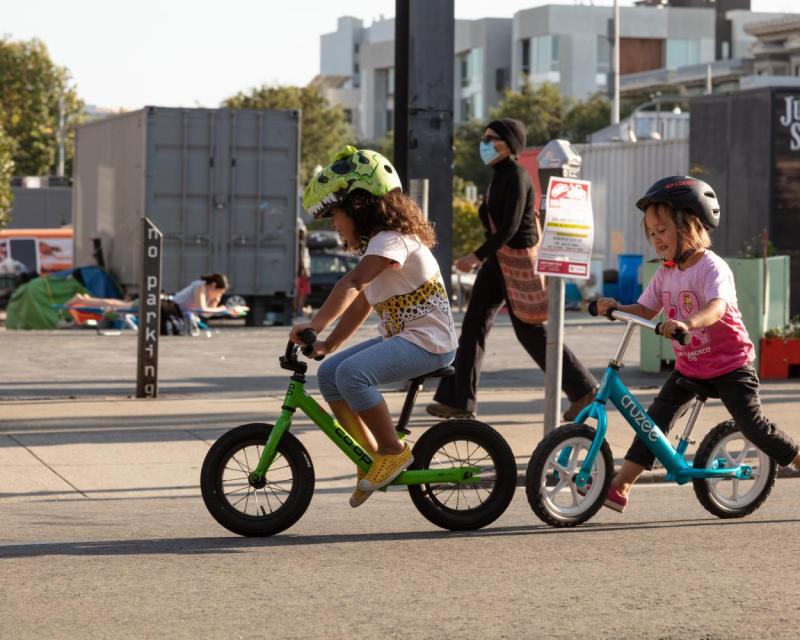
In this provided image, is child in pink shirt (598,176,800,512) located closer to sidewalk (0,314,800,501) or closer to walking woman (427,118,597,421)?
sidewalk (0,314,800,501)

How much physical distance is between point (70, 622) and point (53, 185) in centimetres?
4546

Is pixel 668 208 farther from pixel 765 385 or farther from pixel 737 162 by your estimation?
pixel 737 162

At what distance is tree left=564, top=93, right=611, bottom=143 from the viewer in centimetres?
Result: 7800

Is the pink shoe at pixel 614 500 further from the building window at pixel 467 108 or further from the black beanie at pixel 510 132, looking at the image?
the building window at pixel 467 108

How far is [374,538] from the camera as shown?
7504 millimetres

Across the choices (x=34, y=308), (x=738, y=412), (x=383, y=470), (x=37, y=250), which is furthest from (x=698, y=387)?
(x=37, y=250)

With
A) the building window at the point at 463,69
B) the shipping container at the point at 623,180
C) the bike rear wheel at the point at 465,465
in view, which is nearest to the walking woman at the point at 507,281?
the bike rear wheel at the point at 465,465

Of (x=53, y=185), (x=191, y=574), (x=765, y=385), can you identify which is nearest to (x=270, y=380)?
(x=765, y=385)

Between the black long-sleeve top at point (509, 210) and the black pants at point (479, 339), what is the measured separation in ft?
0.72

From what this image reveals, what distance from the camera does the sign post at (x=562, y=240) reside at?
376 inches

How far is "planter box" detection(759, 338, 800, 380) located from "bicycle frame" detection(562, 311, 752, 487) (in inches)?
285

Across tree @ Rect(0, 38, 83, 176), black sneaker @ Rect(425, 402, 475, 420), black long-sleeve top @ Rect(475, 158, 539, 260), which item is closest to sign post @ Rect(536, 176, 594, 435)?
black long-sleeve top @ Rect(475, 158, 539, 260)

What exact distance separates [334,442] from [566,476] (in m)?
1.06

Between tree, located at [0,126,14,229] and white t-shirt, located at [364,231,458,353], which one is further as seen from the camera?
tree, located at [0,126,14,229]
